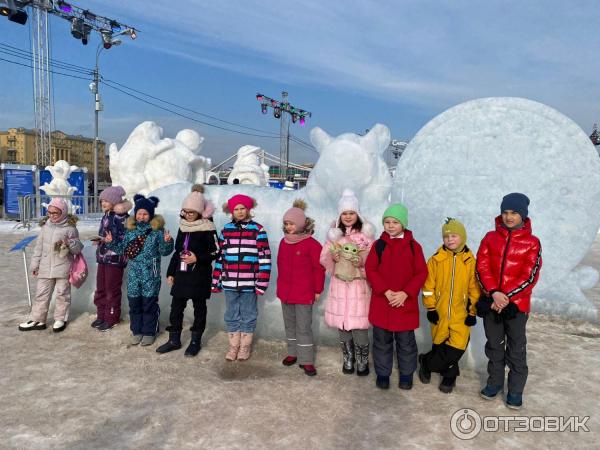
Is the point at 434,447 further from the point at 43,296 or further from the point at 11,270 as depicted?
the point at 11,270

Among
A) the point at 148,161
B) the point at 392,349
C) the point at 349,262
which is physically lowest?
the point at 392,349

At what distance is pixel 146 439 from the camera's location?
7.86ft

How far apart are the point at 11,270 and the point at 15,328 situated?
322 cm

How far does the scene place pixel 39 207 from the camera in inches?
537

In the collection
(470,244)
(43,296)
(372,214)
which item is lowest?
(43,296)

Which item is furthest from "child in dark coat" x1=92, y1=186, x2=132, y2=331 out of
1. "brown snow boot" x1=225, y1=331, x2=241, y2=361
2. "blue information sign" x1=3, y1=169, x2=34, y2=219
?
"blue information sign" x1=3, y1=169, x2=34, y2=219

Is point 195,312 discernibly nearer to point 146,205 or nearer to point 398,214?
point 146,205

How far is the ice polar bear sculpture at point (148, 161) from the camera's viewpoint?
8.76m

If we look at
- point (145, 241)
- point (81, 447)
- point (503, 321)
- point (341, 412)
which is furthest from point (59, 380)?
point (503, 321)

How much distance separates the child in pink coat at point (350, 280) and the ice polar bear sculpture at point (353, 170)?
0.40 m

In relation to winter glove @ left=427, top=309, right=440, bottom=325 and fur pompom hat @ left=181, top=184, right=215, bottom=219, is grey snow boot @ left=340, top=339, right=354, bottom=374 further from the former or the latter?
fur pompom hat @ left=181, top=184, right=215, bottom=219

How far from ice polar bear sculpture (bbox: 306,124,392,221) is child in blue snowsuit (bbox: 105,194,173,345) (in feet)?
4.36
